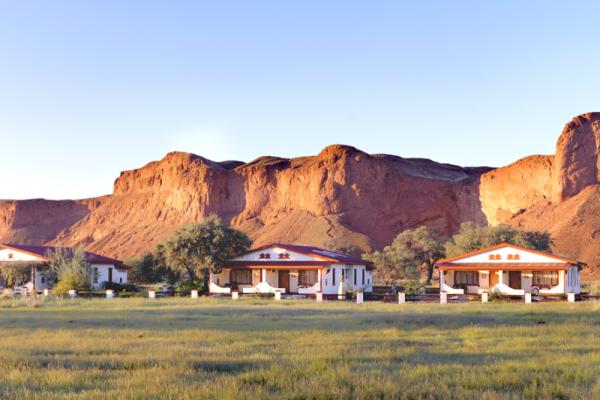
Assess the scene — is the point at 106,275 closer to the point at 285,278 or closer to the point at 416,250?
the point at 285,278

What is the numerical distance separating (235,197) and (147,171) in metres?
22.5

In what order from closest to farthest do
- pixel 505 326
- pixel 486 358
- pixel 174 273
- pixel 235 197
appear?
pixel 486 358, pixel 505 326, pixel 174 273, pixel 235 197

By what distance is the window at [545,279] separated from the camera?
165ft

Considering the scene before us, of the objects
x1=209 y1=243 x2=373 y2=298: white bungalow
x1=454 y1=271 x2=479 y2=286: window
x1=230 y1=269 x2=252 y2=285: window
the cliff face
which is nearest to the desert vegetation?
x1=209 y1=243 x2=373 y2=298: white bungalow

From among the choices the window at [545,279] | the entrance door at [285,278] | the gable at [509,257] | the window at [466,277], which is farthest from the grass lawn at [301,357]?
the entrance door at [285,278]

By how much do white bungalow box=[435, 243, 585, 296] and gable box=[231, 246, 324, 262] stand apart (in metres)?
9.57

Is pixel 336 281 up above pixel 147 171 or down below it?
below

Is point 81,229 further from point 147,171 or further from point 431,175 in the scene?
point 431,175

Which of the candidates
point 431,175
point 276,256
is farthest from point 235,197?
point 276,256

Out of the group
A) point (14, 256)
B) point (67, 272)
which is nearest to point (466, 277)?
point (67, 272)

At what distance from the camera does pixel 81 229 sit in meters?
131

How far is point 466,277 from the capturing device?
175 ft

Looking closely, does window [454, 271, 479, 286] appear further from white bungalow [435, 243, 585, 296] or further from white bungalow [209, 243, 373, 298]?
white bungalow [209, 243, 373, 298]

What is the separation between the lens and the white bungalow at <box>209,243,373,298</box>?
51522mm
